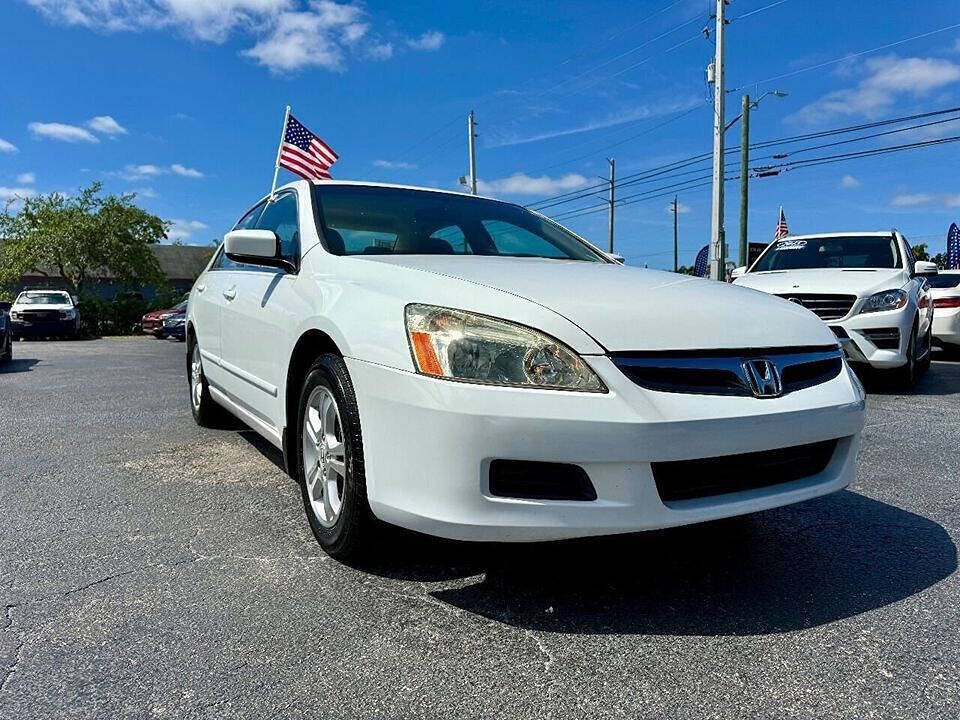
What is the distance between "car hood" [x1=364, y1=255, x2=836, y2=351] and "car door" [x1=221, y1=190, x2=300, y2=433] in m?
0.56

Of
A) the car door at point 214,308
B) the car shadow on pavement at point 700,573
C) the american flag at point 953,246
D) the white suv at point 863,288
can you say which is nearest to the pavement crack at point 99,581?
the car shadow on pavement at point 700,573

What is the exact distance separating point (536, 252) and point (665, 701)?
2.35 meters

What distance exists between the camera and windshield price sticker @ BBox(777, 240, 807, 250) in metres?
8.43

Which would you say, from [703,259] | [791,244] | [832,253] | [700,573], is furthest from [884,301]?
[703,259]

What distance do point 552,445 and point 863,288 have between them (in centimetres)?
587

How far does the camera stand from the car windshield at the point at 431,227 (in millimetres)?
3340

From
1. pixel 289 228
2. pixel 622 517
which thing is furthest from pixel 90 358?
pixel 622 517

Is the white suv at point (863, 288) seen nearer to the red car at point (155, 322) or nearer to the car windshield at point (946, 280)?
the car windshield at point (946, 280)

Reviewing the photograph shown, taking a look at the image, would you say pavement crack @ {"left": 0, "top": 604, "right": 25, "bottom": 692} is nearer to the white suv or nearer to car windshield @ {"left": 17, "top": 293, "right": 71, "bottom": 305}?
the white suv

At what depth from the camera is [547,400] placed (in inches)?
82.4

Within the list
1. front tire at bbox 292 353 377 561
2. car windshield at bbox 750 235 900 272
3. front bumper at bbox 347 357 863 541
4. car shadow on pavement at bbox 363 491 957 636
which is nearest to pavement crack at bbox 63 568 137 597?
front tire at bbox 292 353 377 561

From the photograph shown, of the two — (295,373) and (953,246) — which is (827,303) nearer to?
(295,373)

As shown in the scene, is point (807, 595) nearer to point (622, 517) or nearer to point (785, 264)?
point (622, 517)

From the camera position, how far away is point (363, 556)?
2609 millimetres
